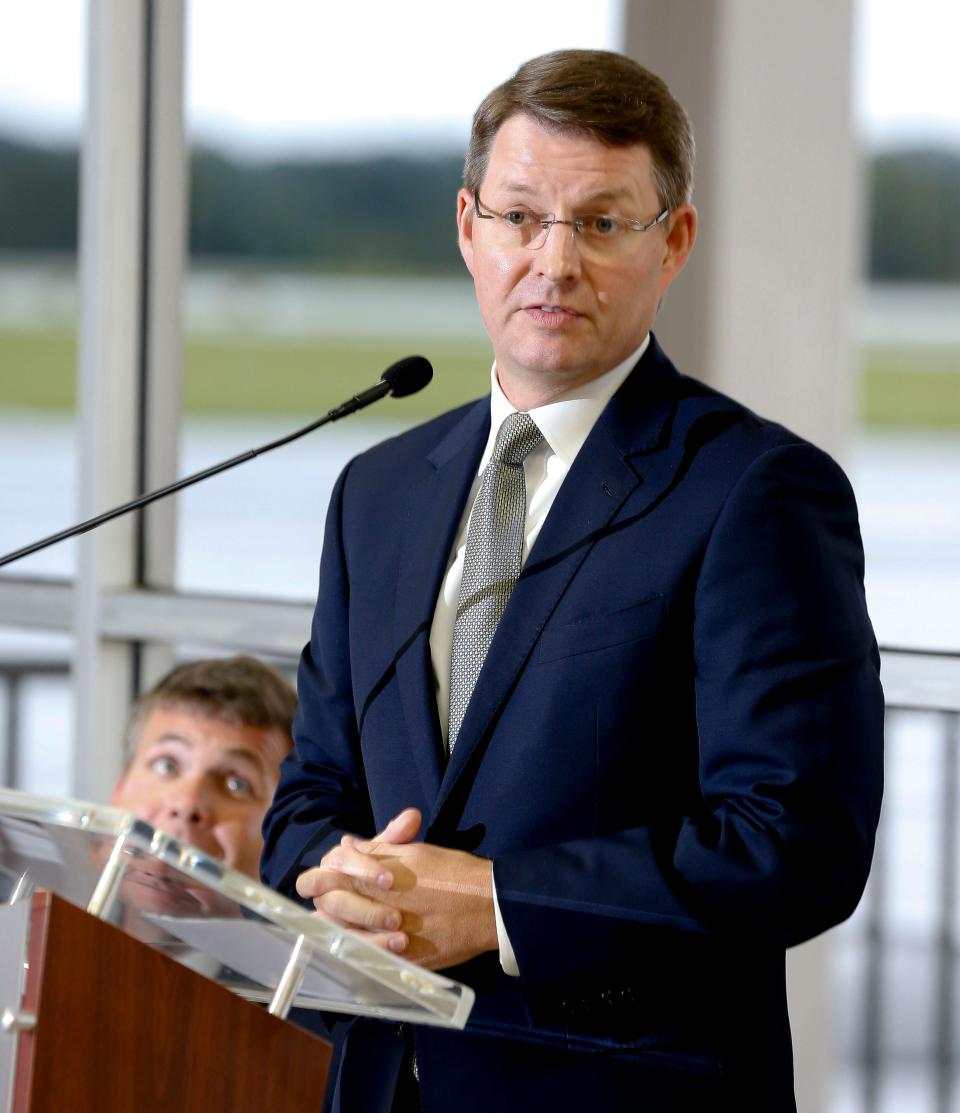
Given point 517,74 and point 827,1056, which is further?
point 827,1056

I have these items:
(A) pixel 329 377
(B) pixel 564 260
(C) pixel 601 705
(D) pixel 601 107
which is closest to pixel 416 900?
(C) pixel 601 705

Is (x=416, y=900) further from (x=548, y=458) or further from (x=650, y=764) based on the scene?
(x=548, y=458)

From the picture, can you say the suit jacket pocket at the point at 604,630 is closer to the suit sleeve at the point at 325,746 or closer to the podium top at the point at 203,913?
the suit sleeve at the point at 325,746

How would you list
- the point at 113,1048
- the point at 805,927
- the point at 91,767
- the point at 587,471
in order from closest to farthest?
the point at 113,1048 → the point at 805,927 → the point at 587,471 → the point at 91,767

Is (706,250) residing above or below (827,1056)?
above

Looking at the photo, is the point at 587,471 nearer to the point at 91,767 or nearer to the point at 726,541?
the point at 726,541

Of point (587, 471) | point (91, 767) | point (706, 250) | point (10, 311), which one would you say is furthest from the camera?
point (10, 311)

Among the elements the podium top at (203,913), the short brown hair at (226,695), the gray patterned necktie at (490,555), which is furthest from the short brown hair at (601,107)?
the short brown hair at (226,695)

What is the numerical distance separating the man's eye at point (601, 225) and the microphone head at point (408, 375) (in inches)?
9.1

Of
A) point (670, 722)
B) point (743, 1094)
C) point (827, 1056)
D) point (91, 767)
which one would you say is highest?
point (670, 722)

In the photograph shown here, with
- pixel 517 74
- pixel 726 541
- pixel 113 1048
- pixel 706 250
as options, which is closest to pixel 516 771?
pixel 726 541

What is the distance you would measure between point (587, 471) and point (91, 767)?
1.96m

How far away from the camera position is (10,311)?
48188mm

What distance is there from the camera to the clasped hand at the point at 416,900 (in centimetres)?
132
